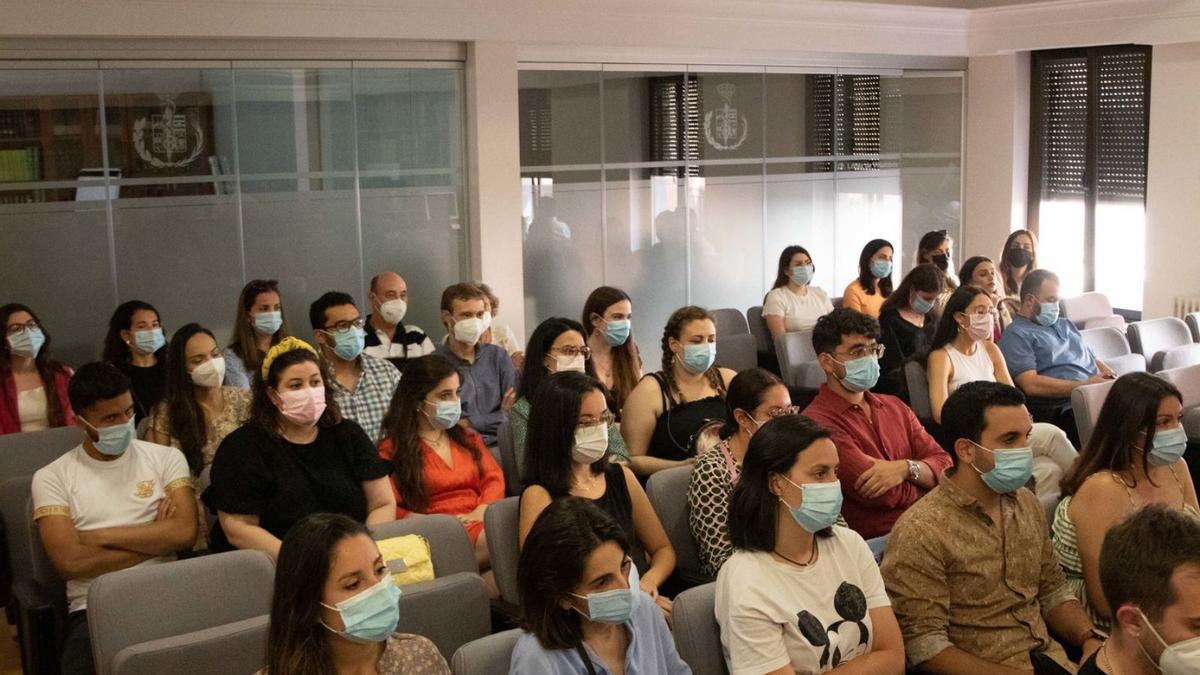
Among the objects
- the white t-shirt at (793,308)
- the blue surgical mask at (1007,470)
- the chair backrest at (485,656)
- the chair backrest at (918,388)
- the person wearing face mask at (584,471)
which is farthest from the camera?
the white t-shirt at (793,308)

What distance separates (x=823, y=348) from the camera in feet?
17.3

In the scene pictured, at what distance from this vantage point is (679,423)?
560cm

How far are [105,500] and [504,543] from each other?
1.41m

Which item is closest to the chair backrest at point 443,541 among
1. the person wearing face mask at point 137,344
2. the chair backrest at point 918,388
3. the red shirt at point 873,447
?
the red shirt at point 873,447

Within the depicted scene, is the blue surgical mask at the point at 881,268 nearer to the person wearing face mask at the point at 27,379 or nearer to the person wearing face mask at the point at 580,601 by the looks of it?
the person wearing face mask at the point at 27,379

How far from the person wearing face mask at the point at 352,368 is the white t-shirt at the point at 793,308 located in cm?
333

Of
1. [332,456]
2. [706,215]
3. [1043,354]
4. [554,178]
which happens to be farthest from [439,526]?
[706,215]

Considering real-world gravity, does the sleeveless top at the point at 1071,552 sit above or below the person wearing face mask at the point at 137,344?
below

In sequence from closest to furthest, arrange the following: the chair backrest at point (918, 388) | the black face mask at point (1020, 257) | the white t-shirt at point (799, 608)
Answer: the white t-shirt at point (799, 608) → the chair backrest at point (918, 388) → the black face mask at point (1020, 257)

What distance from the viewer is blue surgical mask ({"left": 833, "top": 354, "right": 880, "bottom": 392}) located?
16.9ft

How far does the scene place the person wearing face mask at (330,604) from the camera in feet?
10.0

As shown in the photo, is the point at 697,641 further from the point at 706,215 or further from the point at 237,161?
the point at 706,215

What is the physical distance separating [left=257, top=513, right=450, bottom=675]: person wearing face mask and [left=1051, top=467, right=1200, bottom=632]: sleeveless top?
7.26ft

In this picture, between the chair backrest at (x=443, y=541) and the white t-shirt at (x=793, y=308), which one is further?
the white t-shirt at (x=793, y=308)
